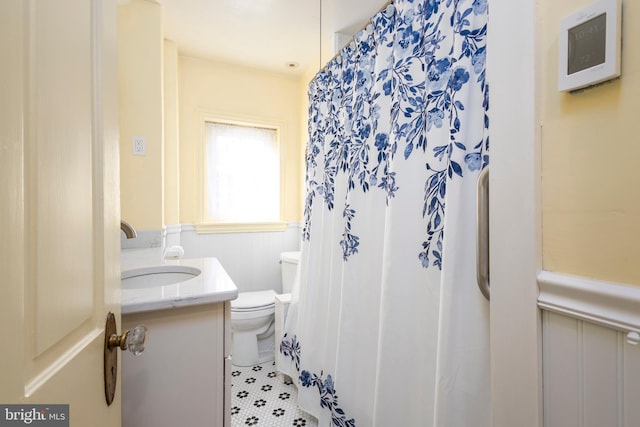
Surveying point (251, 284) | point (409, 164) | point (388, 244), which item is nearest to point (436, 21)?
point (409, 164)

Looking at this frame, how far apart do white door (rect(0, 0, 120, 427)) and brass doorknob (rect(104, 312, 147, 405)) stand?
24 mm

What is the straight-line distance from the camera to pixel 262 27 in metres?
2.08

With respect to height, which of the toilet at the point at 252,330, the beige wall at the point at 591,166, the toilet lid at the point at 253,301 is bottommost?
the toilet at the point at 252,330

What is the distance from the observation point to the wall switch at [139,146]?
183cm

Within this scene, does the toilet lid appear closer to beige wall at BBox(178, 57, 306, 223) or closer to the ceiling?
beige wall at BBox(178, 57, 306, 223)

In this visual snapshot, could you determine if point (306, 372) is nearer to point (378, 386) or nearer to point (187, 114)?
point (378, 386)

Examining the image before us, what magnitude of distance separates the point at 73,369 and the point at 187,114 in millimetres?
2391

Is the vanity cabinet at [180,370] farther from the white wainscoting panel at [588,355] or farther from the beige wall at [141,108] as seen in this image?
the beige wall at [141,108]

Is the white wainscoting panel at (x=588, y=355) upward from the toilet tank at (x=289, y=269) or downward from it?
upward

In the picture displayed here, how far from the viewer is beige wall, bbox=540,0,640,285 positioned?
1.39ft

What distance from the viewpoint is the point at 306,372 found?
153 cm

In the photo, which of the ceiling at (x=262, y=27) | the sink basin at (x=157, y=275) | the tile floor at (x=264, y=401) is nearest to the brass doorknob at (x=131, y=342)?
the sink basin at (x=157, y=275)

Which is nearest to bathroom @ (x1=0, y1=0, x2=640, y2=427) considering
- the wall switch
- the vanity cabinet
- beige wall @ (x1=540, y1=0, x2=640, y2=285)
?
beige wall @ (x1=540, y1=0, x2=640, y2=285)

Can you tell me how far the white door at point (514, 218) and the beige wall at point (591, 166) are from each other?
2 centimetres
